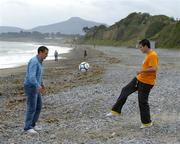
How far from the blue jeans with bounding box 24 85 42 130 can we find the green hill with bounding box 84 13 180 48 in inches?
3079

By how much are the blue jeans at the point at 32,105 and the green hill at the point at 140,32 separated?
78.2m

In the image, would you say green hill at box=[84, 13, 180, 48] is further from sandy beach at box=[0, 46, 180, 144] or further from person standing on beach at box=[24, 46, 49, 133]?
person standing on beach at box=[24, 46, 49, 133]

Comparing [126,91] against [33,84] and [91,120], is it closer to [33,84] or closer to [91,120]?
[91,120]

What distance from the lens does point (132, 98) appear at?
13969 mm

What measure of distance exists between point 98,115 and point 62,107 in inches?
80.0

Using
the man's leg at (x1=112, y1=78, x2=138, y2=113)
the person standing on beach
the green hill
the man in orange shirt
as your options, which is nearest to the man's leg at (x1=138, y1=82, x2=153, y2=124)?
the man in orange shirt

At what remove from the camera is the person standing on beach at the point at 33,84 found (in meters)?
9.23

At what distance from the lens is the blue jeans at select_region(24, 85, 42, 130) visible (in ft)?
30.9

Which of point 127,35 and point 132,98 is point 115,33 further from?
point 132,98

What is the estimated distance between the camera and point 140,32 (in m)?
128

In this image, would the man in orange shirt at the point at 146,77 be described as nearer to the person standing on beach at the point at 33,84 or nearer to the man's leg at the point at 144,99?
the man's leg at the point at 144,99

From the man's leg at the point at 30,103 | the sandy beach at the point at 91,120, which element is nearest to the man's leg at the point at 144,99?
the sandy beach at the point at 91,120

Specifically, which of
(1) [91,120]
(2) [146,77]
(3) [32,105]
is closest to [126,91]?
(2) [146,77]

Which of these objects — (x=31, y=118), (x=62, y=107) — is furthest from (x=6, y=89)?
(x=31, y=118)
